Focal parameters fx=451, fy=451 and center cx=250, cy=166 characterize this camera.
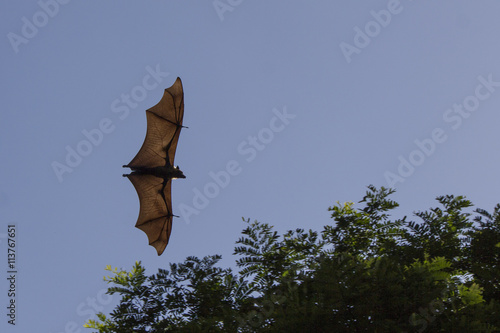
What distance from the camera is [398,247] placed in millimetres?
10391

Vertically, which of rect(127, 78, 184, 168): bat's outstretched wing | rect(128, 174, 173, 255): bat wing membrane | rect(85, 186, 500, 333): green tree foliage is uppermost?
rect(127, 78, 184, 168): bat's outstretched wing

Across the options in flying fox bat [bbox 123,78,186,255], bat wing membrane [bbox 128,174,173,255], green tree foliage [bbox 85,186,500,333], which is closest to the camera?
green tree foliage [bbox 85,186,500,333]

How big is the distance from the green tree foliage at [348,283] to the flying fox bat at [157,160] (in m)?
4.24

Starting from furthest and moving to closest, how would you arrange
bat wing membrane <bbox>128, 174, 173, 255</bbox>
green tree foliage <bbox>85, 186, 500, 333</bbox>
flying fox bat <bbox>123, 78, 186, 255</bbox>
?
bat wing membrane <bbox>128, 174, 173, 255</bbox> → flying fox bat <bbox>123, 78, 186, 255</bbox> → green tree foliage <bbox>85, 186, 500, 333</bbox>

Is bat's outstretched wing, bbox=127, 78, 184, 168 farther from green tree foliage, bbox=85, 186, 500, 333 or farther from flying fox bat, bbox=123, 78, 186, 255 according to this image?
green tree foliage, bbox=85, 186, 500, 333

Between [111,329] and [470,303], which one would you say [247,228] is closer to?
[111,329]

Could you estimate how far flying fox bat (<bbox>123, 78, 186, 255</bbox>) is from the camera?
47.3 feet

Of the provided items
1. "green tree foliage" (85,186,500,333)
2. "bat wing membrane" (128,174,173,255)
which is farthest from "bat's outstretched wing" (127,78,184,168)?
"green tree foliage" (85,186,500,333)

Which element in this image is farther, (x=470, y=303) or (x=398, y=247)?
(x=398, y=247)

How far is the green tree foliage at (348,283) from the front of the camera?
6684 millimetres

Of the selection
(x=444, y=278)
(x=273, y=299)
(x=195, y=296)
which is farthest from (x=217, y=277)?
(x=444, y=278)

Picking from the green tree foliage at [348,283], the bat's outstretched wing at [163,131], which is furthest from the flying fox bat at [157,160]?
the green tree foliage at [348,283]

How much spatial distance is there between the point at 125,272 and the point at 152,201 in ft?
14.8

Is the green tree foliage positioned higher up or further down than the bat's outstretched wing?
further down
